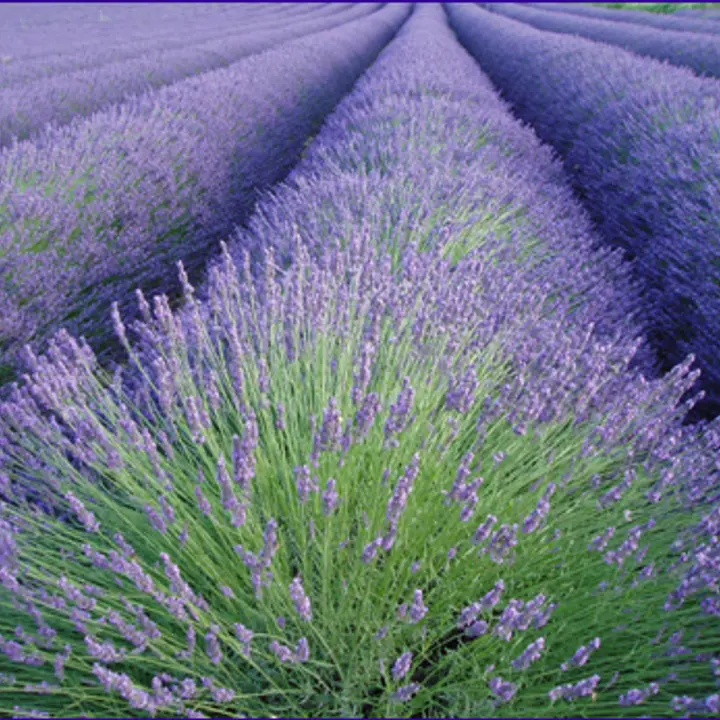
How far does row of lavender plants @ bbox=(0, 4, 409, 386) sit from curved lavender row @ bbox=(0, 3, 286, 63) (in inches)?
261

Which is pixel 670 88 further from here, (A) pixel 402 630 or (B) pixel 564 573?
(A) pixel 402 630

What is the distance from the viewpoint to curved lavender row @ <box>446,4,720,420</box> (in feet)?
10.5

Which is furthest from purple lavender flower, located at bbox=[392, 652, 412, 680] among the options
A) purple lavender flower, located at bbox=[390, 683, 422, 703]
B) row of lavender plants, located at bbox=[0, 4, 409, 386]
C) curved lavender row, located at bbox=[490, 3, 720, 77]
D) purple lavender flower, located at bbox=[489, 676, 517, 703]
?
curved lavender row, located at bbox=[490, 3, 720, 77]

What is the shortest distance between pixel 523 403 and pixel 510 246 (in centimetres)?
144

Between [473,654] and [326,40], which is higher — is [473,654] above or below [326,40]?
below

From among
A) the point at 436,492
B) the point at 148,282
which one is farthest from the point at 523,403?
the point at 148,282

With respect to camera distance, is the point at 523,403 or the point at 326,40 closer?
the point at 523,403

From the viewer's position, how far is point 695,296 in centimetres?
314

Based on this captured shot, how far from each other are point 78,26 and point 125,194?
74.3ft

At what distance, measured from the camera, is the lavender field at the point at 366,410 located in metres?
1.27

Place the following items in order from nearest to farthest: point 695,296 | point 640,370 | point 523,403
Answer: point 523,403 < point 640,370 < point 695,296

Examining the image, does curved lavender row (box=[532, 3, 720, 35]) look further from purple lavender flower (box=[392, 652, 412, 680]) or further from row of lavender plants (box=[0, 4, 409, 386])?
purple lavender flower (box=[392, 652, 412, 680])

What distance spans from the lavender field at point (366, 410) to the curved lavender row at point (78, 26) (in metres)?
7.72

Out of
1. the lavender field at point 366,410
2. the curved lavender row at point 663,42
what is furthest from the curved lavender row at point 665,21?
the lavender field at point 366,410
